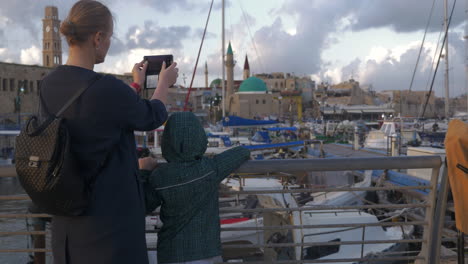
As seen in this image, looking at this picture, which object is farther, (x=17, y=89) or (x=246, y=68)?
(x=246, y=68)

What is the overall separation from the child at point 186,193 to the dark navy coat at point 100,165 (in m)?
0.31

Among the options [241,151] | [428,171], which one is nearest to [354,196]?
[428,171]

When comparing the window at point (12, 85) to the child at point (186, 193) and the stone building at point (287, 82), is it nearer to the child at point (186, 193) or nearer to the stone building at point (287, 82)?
the stone building at point (287, 82)

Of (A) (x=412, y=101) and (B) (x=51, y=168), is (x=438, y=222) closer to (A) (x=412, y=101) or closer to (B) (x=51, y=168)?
(B) (x=51, y=168)

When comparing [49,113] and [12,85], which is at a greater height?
[12,85]

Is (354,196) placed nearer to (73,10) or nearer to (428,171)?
(428,171)

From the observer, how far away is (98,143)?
1697mm

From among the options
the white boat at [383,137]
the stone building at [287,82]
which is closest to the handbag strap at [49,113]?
the white boat at [383,137]

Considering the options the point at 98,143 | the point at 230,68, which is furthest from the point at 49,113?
the point at 230,68

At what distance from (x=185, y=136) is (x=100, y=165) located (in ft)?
1.49

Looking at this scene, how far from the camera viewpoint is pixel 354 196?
11.1 m

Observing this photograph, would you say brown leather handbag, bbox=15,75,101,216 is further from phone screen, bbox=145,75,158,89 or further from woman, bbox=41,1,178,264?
phone screen, bbox=145,75,158,89

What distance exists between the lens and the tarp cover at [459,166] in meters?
2.55

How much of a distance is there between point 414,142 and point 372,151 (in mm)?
1789
